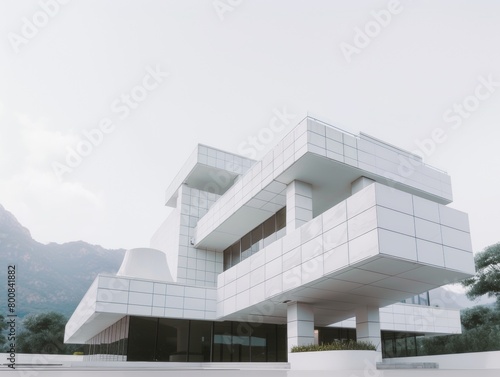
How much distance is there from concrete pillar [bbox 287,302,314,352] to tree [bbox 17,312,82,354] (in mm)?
55982

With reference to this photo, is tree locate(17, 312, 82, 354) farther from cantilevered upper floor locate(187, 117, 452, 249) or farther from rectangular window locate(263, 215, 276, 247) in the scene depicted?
rectangular window locate(263, 215, 276, 247)

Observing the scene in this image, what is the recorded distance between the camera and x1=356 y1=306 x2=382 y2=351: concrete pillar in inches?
742

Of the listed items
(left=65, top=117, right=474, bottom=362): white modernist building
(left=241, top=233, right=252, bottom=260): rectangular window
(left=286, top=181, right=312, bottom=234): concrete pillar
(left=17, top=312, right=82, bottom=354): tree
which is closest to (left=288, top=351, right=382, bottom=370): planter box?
(left=65, top=117, right=474, bottom=362): white modernist building

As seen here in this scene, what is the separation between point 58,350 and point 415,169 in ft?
204

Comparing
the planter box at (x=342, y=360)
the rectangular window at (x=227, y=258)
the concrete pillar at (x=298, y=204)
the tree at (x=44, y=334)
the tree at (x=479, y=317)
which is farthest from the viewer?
the tree at (x=44, y=334)

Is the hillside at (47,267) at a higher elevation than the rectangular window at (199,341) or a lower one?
higher

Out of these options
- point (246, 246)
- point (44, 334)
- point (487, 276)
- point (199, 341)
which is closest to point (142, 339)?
point (199, 341)

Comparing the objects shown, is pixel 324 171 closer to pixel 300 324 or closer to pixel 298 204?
pixel 298 204

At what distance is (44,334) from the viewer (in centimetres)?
6406

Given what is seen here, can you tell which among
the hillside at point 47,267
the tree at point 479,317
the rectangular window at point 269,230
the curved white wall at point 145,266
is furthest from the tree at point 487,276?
the hillside at point 47,267

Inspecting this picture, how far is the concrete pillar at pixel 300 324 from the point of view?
18688 mm

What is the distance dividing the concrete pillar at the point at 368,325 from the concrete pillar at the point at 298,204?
15.6 ft

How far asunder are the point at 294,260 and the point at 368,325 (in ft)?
15.8

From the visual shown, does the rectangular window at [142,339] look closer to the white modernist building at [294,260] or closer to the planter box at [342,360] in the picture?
the white modernist building at [294,260]
